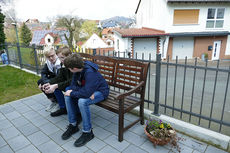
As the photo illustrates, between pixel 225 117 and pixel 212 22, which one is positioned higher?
pixel 212 22

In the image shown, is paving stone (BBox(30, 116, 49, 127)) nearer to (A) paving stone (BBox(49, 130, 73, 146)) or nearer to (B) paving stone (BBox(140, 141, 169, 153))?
(A) paving stone (BBox(49, 130, 73, 146))

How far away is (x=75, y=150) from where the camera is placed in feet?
8.16

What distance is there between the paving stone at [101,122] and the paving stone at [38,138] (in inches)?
35.0

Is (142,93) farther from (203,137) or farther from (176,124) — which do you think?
(203,137)

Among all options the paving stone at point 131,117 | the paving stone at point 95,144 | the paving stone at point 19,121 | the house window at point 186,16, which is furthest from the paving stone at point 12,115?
the house window at point 186,16

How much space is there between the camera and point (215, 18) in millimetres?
18031

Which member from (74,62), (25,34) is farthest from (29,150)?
(25,34)

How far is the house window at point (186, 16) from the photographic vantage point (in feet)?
56.2

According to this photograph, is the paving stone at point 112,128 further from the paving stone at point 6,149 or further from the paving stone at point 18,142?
the paving stone at point 6,149

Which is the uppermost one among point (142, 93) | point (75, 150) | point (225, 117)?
point (142, 93)

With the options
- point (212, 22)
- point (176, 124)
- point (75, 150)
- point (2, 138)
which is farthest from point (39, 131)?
point (212, 22)

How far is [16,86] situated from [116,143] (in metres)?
4.28

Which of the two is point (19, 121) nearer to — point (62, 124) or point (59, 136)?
point (62, 124)

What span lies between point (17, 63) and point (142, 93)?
7242 mm
